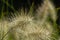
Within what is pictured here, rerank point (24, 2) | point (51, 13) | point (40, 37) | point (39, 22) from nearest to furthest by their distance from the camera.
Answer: point (40, 37)
point (39, 22)
point (51, 13)
point (24, 2)

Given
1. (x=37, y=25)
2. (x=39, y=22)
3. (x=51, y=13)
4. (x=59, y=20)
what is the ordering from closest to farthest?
(x=37, y=25) < (x=39, y=22) < (x=51, y=13) < (x=59, y=20)

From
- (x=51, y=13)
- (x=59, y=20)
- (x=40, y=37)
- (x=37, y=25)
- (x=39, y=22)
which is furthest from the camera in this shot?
(x=59, y=20)

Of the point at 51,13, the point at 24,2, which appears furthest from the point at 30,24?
the point at 24,2

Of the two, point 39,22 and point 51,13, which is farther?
point 51,13

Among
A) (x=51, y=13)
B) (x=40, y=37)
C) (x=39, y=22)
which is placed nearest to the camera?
(x=40, y=37)

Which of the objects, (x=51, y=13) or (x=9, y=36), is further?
(x=51, y=13)

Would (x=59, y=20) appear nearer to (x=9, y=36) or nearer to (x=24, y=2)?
(x=24, y=2)

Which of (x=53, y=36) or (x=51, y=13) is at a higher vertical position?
(x=51, y=13)

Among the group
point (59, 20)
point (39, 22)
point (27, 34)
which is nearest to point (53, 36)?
point (39, 22)

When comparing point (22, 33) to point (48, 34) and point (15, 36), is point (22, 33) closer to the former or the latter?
point (15, 36)
